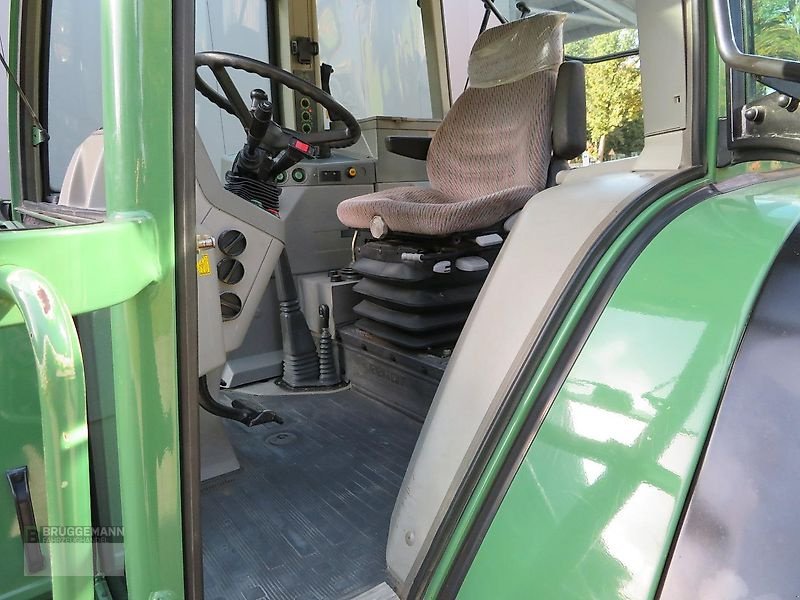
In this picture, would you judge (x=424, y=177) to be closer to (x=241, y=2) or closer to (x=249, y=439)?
(x=241, y=2)

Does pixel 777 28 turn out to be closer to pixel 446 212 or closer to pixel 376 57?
pixel 446 212

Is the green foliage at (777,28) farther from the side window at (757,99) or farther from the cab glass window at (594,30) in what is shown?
the cab glass window at (594,30)

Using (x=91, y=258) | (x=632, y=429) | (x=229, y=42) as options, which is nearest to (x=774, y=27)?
(x=632, y=429)

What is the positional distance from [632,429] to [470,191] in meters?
1.78

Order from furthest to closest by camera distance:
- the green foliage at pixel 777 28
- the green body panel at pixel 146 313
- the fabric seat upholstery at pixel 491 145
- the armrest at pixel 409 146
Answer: the armrest at pixel 409 146
the fabric seat upholstery at pixel 491 145
the green foliage at pixel 777 28
the green body panel at pixel 146 313

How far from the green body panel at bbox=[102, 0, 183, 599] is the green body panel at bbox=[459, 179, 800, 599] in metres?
0.34

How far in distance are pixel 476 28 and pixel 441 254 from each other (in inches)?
60.3

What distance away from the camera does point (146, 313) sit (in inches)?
22.9

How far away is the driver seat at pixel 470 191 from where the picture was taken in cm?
183

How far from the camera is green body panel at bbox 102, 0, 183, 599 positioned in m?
0.56

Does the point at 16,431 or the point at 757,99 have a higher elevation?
the point at 757,99

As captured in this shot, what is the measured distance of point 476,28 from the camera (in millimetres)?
2842

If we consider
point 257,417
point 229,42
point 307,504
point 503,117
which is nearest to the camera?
point 307,504

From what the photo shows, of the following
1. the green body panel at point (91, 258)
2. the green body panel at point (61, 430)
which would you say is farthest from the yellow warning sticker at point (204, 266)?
the green body panel at point (61, 430)
